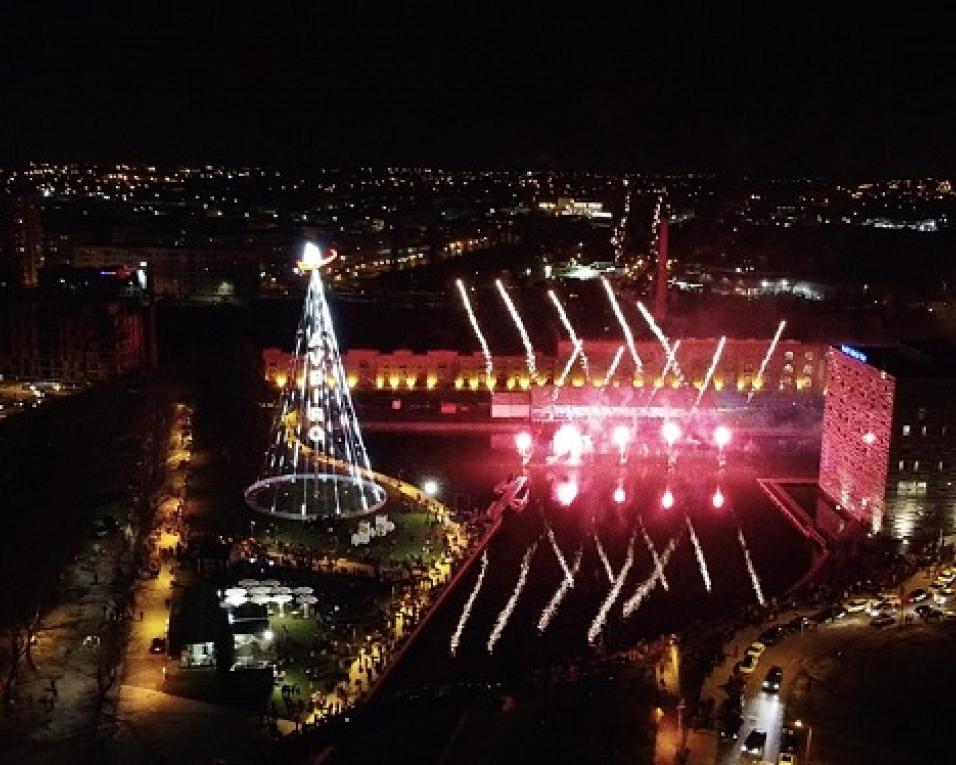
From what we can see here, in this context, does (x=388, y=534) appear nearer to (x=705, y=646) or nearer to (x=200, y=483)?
(x=200, y=483)

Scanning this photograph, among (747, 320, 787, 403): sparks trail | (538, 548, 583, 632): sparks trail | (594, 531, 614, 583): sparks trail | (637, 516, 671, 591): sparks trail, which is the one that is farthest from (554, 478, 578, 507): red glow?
(747, 320, 787, 403): sparks trail

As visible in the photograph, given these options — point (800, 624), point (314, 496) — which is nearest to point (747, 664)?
point (800, 624)

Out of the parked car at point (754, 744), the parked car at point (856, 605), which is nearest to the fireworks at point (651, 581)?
the parked car at point (856, 605)

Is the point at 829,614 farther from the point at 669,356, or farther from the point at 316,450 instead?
the point at 669,356

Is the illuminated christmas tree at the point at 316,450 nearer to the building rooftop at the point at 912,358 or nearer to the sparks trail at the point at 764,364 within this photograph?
the building rooftop at the point at 912,358

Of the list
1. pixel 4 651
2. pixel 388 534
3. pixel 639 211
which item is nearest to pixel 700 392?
pixel 388 534

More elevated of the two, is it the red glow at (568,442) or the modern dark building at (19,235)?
the modern dark building at (19,235)

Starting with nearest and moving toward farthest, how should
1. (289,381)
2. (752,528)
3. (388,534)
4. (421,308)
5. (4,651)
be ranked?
(4,651) → (388,534) → (752,528) → (289,381) → (421,308)

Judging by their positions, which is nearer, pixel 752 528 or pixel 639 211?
pixel 752 528

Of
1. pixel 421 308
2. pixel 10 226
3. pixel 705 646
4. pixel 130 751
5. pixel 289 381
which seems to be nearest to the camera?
pixel 130 751
